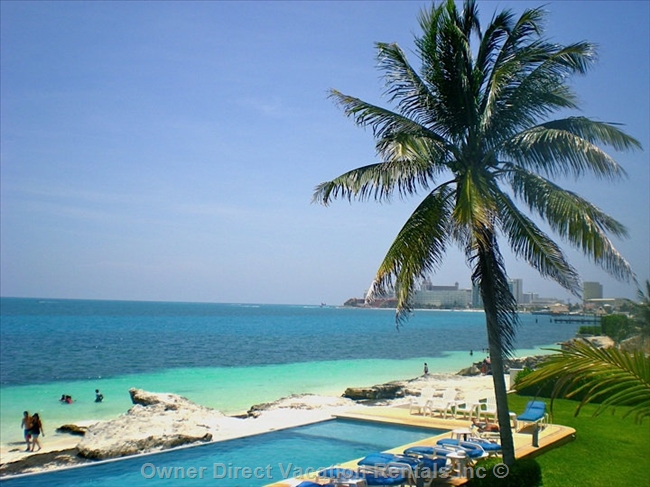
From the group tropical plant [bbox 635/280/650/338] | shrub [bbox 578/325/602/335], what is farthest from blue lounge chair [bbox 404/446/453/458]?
shrub [bbox 578/325/602/335]

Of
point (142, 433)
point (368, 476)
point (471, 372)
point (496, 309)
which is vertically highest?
point (496, 309)

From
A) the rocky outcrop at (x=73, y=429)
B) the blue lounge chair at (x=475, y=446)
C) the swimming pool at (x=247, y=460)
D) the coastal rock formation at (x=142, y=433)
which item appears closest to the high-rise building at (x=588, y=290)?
Answer: the blue lounge chair at (x=475, y=446)

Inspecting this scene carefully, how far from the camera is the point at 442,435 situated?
14.3m

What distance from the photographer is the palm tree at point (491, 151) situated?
852cm

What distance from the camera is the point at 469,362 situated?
180ft

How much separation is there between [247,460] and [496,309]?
26.7 feet

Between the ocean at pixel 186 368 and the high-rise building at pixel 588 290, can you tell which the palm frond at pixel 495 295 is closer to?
the high-rise building at pixel 588 290

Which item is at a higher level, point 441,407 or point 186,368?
point 441,407

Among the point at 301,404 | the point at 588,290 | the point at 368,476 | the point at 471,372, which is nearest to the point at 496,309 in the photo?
the point at 368,476

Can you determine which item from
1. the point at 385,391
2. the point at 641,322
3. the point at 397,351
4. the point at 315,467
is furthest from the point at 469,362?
the point at 315,467

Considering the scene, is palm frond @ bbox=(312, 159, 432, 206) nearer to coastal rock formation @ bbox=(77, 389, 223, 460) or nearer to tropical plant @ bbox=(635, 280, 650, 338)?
coastal rock formation @ bbox=(77, 389, 223, 460)

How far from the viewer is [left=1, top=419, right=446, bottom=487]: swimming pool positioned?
42.6 ft

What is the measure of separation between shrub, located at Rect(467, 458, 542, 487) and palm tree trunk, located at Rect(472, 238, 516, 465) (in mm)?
342

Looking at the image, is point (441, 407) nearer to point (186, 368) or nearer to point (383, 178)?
point (383, 178)
